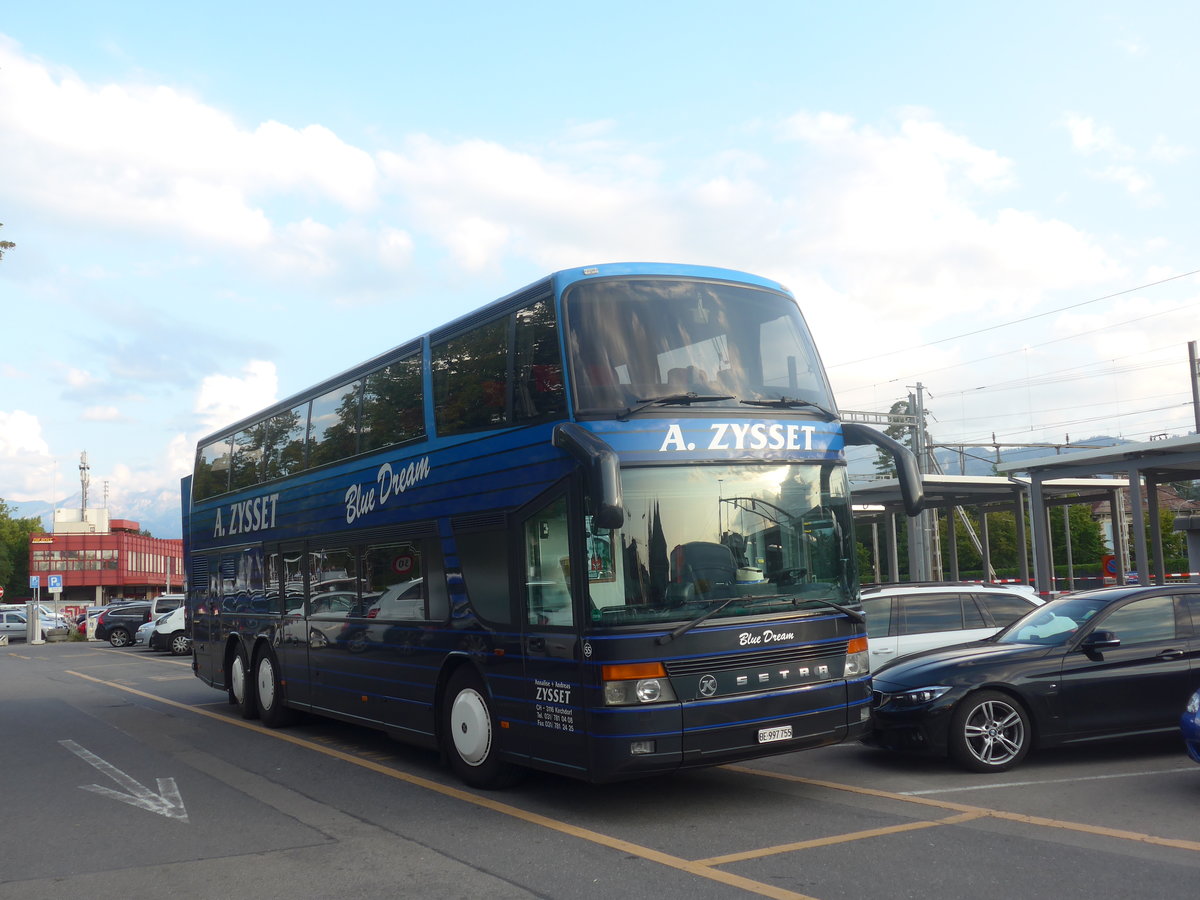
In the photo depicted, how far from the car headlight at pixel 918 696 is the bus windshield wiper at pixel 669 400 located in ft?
9.47

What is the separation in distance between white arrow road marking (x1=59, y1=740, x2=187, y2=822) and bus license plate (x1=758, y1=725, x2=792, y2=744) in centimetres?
416

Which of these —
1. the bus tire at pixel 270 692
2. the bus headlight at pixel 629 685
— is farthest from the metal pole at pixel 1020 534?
the bus headlight at pixel 629 685

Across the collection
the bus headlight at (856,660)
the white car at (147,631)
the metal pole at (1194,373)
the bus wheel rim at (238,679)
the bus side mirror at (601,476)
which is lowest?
the white car at (147,631)


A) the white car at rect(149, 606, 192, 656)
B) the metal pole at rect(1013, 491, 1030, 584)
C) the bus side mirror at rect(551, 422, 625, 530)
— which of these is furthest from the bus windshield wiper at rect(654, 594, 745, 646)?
the white car at rect(149, 606, 192, 656)

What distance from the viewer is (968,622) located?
1112cm

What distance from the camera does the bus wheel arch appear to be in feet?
46.4

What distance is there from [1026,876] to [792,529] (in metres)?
2.80

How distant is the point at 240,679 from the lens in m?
14.5

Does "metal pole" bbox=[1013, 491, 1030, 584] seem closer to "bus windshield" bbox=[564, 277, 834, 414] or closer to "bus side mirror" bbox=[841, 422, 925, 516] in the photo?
"bus side mirror" bbox=[841, 422, 925, 516]

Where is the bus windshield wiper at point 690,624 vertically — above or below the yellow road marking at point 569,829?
above

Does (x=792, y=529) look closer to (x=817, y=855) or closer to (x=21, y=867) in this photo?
(x=817, y=855)

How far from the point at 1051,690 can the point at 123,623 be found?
1481 inches

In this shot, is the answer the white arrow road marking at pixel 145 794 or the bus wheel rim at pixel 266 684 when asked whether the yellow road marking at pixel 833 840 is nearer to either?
the white arrow road marking at pixel 145 794

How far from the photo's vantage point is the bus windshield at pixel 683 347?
7.59 metres
